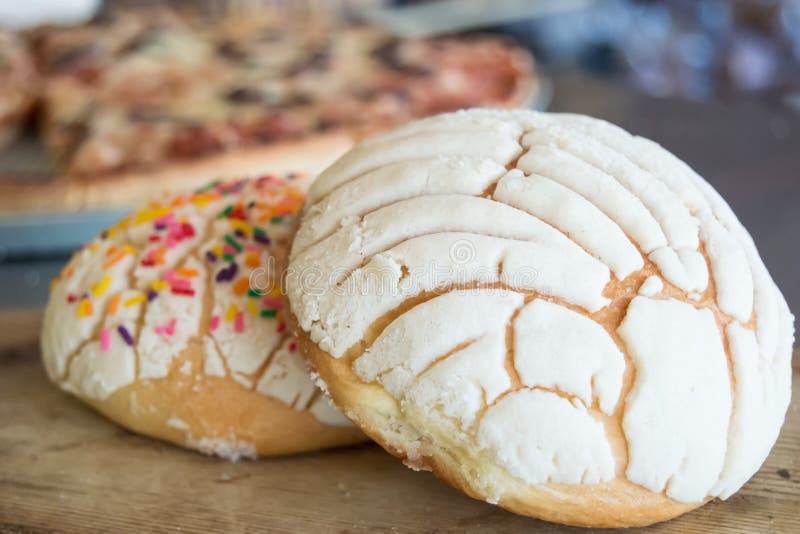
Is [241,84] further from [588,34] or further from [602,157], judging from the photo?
[588,34]

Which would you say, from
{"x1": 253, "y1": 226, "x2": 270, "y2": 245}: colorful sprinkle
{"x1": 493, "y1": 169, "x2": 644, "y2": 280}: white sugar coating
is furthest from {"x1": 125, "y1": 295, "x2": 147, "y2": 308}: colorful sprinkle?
{"x1": 493, "y1": 169, "x2": 644, "y2": 280}: white sugar coating

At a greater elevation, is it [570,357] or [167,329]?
[570,357]

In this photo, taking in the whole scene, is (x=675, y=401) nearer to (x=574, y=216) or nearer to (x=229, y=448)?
(x=574, y=216)

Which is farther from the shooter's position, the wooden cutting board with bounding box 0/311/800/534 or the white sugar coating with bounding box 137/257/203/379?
the white sugar coating with bounding box 137/257/203/379

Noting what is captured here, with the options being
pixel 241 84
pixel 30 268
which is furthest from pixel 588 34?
pixel 30 268

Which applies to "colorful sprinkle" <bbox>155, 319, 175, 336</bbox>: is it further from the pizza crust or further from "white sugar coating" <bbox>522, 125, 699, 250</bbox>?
the pizza crust

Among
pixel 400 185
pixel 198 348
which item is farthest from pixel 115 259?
pixel 400 185
